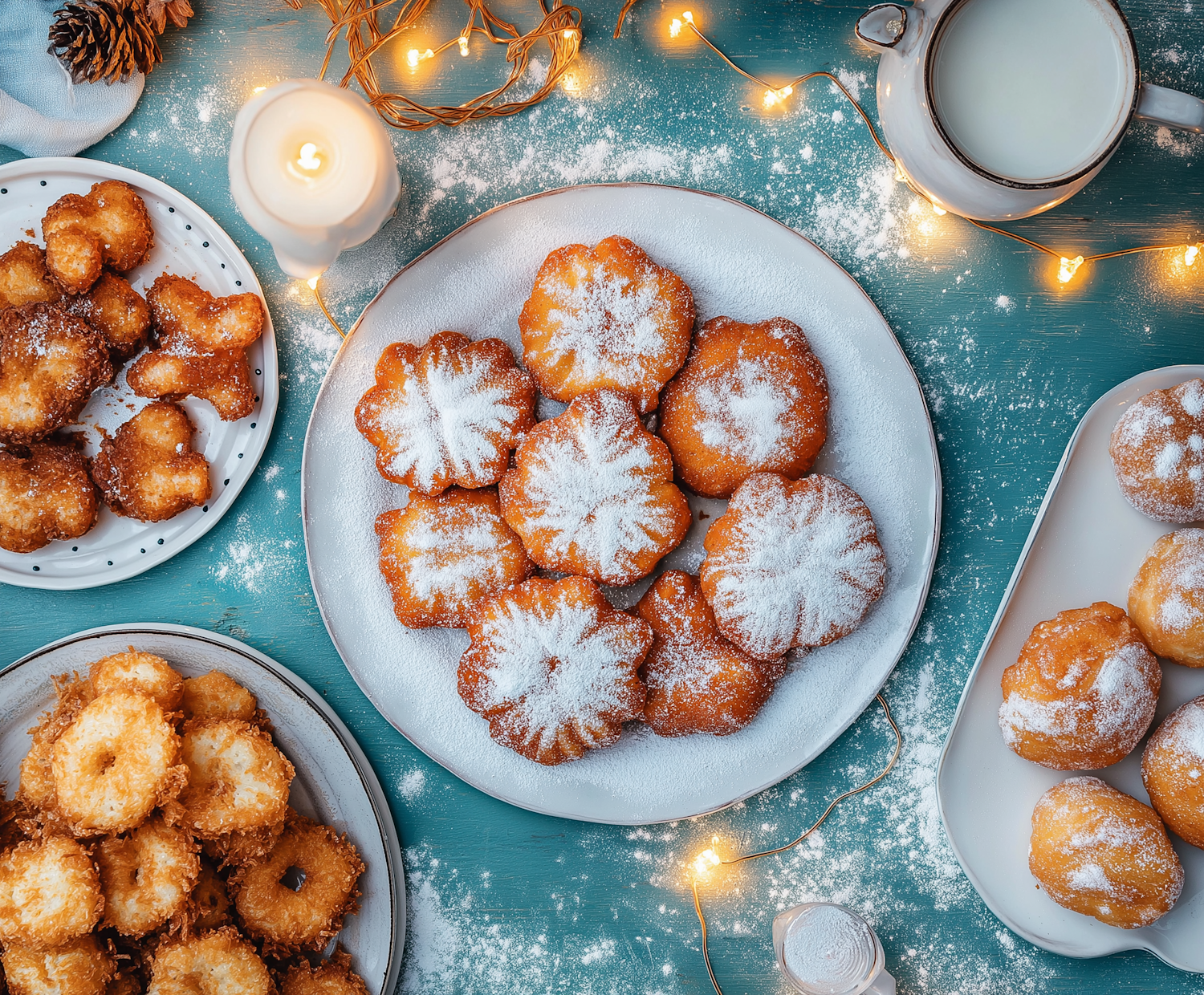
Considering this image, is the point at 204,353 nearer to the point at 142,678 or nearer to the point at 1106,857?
the point at 142,678

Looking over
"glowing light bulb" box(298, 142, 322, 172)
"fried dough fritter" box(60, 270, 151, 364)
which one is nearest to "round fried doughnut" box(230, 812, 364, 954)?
"fried dough fritter" box(60, 270, 151, 364)

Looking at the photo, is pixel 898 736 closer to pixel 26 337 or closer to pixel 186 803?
pixel 186 803

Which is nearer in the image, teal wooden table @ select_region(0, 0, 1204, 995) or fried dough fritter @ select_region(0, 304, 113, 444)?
fried dough fritter @ select_region(0, 304, 113, 444)

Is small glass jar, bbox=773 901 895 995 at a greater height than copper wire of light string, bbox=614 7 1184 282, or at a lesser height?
lesser

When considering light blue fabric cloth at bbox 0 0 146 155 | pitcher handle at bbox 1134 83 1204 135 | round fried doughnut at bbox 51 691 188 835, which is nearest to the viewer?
pitcher handle at bbox 1134 83 1204 135

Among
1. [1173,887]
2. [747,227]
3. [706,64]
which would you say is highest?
[706,64]

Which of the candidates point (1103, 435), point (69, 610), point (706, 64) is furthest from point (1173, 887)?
point (69, 610)

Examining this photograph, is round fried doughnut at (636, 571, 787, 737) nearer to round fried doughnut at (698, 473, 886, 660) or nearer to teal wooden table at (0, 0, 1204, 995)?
Result: round fried doughnut at (698, 473, 886, 660)
